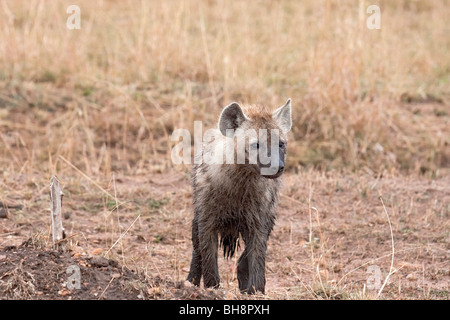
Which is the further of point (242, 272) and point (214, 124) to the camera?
point (214, 124)

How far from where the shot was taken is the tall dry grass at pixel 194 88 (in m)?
8.52

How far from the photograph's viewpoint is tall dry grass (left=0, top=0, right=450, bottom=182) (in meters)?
8.52

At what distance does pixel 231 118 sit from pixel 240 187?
46 cm

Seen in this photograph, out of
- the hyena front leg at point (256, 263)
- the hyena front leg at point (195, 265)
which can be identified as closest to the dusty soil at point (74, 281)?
the hyena front leg at point (256, 263)

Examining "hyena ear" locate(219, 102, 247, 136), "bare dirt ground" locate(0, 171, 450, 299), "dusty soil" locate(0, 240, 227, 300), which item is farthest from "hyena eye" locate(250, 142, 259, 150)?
"dusty soil" locate(0, 240, 227, 300)

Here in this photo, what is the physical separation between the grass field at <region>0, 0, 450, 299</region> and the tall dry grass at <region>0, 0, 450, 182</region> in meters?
0.02

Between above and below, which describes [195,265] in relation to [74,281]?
below

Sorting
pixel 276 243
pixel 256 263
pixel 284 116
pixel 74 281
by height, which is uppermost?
pixel 284 116

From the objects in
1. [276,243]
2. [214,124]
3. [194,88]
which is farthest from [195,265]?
[194,88]

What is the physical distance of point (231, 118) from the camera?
500 cm

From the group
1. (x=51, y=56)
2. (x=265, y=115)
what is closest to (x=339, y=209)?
(x=265, y=115)

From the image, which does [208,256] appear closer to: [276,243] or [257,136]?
[257,136]
